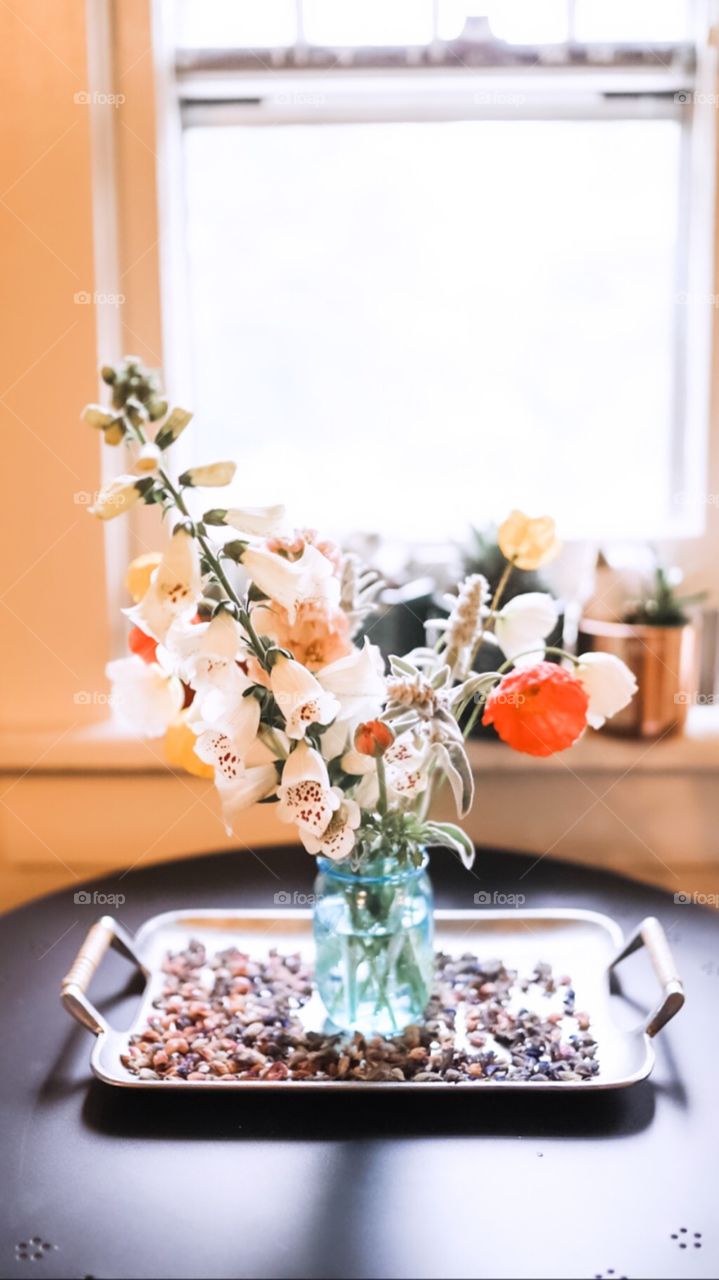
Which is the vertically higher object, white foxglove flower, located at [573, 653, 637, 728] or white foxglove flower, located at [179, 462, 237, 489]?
white foxglove flower, located at [179, 462, 237, 489]

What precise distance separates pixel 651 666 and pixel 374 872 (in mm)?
661

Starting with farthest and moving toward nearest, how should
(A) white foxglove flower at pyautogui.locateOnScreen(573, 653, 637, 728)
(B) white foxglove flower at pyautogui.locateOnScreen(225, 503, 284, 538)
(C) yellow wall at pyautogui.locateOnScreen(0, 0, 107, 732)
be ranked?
(C) yellow wall at pyautogui.locateOnScreen(0, 0, 107, 732)
(A) white foxglove flower at pyautogui.locateOnScreen(573, 653, 637, 728)
(B) white foxglove flower at pyautogui.locateOnScreen(225, 503, 284, 538)

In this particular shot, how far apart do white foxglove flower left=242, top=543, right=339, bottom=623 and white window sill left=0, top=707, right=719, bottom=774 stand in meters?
0.71

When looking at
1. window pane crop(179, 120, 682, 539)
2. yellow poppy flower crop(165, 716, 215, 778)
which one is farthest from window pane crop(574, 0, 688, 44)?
yellow poppy flower crop(165, 716, 215, 778)

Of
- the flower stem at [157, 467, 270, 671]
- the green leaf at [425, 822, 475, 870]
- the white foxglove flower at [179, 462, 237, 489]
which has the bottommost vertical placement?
the green leaf at [425, 822, 475, 870]

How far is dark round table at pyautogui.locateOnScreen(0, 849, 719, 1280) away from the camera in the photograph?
742mm

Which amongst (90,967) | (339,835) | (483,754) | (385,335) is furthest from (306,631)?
(385,335)

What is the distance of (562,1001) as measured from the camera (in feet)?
3.55

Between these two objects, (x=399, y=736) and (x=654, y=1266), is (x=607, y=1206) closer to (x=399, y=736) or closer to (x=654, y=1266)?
(x=654, y=1266)

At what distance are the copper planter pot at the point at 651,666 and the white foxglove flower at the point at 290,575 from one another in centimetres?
71

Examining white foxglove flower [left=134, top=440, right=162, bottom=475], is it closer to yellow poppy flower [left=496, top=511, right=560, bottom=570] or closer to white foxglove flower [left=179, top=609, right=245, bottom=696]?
white foxglove flower [left=179, top=609, right=245, bottom=696]

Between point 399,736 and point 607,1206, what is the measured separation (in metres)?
0.36

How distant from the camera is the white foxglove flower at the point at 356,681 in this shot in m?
0.87

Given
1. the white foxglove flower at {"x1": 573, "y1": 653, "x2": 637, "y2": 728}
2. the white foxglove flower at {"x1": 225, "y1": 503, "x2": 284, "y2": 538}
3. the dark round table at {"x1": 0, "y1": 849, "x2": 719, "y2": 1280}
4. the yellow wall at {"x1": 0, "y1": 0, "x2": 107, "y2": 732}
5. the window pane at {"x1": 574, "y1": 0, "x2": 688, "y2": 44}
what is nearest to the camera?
the dark round table at {"x1": 0, "y1": 849, "x2": 719, "y2": 1280}
